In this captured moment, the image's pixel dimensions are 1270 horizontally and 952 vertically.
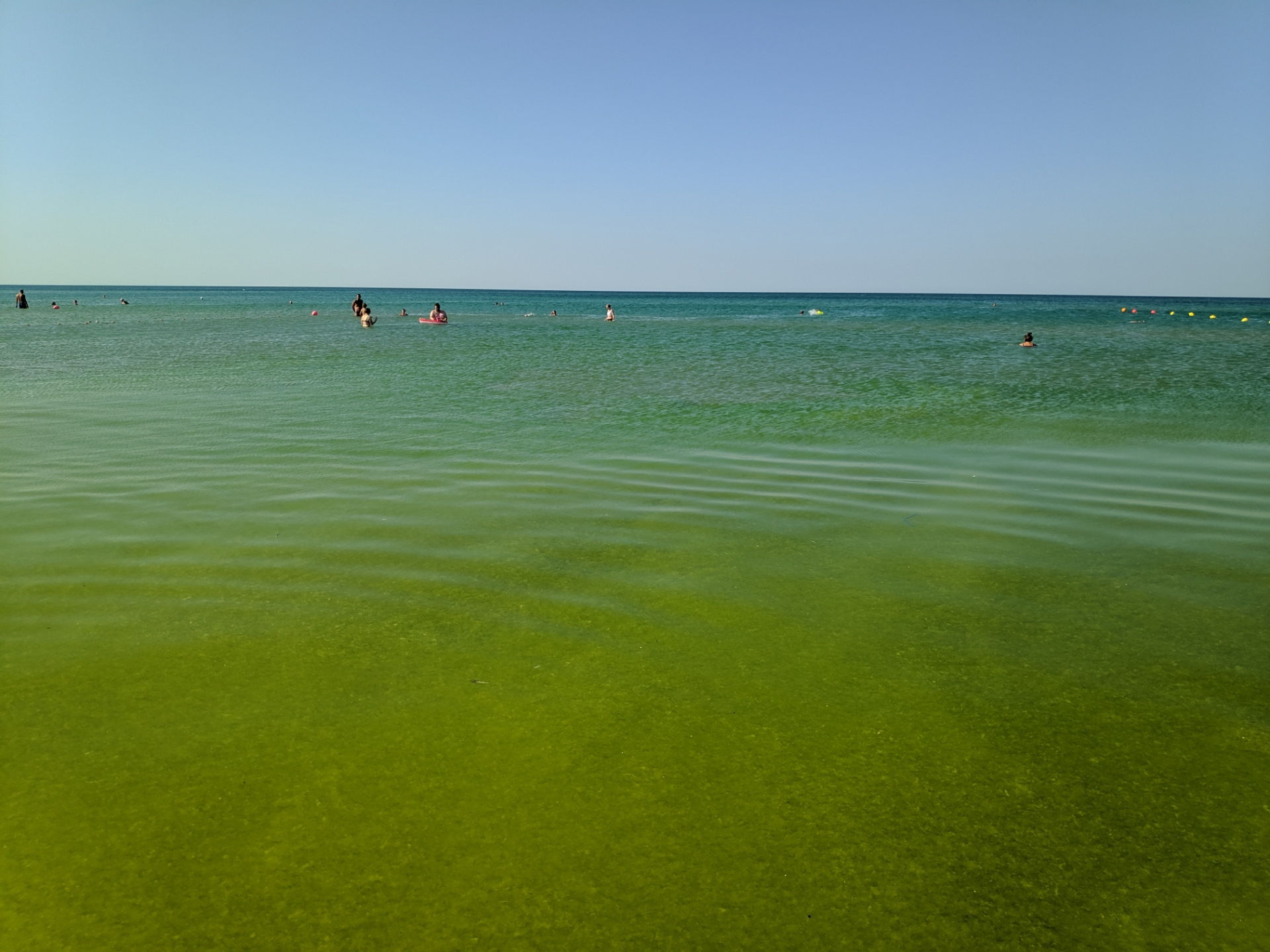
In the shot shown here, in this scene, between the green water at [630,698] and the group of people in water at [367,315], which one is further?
the group of people in water at [367,315]

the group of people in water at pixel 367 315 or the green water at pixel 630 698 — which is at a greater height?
the group of people in water at pixel 367 315

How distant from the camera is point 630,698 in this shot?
5.04 meters

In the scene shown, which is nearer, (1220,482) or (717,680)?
(717,680)

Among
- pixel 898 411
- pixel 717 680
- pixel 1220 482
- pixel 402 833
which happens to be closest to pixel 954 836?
pixel 717 680

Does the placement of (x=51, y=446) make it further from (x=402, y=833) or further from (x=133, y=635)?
(x=402, y=833)

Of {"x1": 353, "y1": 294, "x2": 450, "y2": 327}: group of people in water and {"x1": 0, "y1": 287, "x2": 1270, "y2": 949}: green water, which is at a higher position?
{"x1": 353, "y1": 294, "x2": 450, "y2": 327}: group of people in water

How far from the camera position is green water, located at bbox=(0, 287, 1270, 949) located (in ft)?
11.1

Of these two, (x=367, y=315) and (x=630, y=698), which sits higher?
(x=367, y=315)

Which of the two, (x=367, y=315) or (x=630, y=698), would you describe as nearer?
(x=630, y=698)

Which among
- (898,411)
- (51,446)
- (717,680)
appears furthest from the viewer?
(898,411)

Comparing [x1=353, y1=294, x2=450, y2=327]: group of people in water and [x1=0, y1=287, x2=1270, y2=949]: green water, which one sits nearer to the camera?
[x1=0, y1=287, x2=1270, y2=949]: green water

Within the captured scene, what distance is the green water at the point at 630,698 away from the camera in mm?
3391

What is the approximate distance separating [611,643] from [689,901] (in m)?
2.53

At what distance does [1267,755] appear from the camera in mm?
4461
